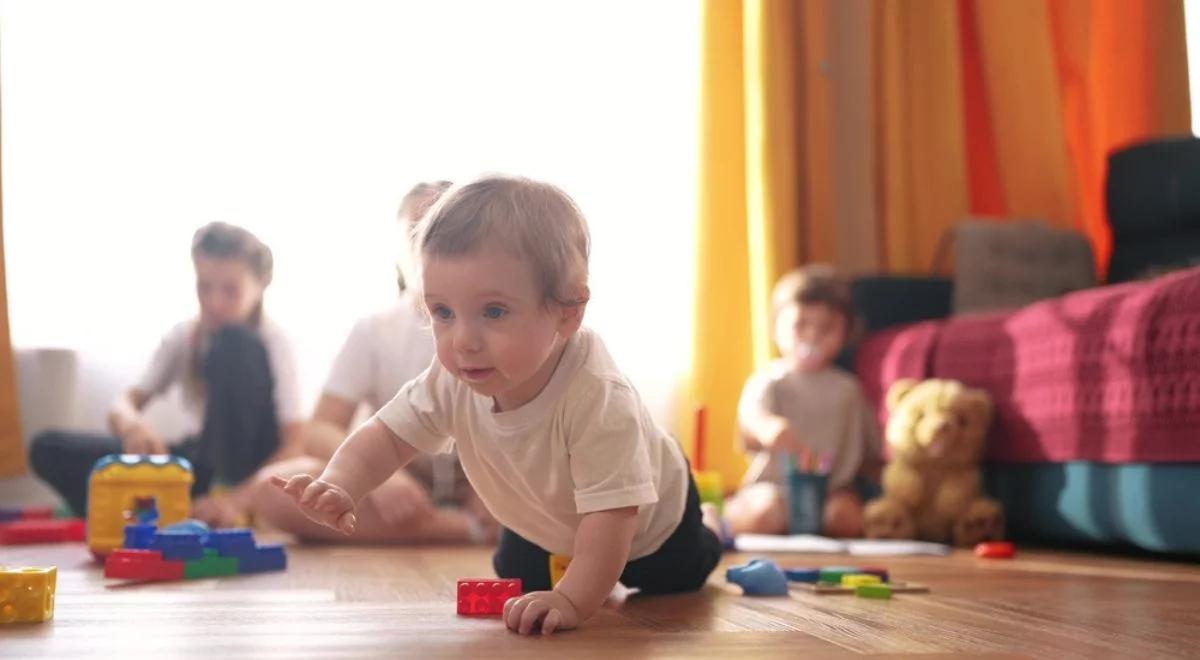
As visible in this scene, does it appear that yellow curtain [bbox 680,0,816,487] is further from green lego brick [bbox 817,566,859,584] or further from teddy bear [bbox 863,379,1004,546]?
green lego brick [bbox 817,566,859,584]

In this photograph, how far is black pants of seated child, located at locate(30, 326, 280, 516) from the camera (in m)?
3.07

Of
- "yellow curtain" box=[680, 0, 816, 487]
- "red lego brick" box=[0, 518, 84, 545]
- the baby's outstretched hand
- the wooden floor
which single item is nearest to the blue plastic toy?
the wooden floor

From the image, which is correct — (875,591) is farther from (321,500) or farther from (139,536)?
(139,536)

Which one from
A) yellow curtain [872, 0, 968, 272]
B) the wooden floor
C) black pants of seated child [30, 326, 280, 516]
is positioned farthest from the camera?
yellow curtain [872, 0, 968, 272]

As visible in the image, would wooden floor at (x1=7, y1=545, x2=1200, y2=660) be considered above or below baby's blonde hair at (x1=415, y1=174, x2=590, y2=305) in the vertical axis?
below

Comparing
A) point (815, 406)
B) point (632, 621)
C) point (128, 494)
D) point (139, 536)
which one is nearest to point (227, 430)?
point (128, 494)

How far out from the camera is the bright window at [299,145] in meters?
3.38

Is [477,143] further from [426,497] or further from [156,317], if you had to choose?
[426,497]

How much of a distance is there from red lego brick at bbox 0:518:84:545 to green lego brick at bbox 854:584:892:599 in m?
1.70

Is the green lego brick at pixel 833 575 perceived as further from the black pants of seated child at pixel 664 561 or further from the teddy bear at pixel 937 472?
the teddy bear at pixel 937 472

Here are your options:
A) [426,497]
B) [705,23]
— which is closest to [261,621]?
[426,497]

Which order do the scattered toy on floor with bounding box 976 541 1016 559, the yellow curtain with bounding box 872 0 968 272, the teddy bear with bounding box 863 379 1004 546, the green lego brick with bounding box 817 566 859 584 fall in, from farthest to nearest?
1. the yellow curtain with bounding box 872 0 968 272
2. the teddy bear with bounding box 863 379 1004 546
3. the scattered toy on floor with bounding box 976 541 1016 559
4. the green lego brick with bounding box 817 566 859 584

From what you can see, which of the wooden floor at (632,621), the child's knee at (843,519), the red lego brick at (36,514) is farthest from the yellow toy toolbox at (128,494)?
the child's knee at (843,519)

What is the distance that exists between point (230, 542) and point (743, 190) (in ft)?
6.86
